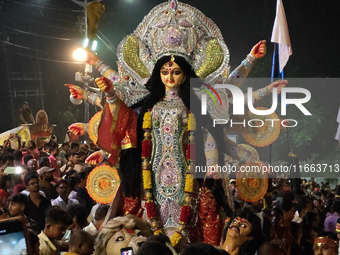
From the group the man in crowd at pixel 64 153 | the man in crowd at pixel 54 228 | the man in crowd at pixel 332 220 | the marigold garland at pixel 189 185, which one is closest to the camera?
the man in crowd at pixel 54 228

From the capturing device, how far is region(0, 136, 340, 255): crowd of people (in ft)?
10.3

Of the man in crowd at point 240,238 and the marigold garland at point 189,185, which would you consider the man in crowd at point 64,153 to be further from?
the man in crowd at point 240,238

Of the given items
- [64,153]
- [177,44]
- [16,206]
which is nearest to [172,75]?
[177,44]

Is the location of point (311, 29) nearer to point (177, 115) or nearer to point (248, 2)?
point (248, 2)

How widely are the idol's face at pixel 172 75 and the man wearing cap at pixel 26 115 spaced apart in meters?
8.39

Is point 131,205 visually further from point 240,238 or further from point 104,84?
point 240,238

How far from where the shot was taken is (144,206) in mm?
5129

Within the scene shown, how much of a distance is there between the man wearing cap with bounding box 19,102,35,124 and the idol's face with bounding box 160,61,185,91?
8.39 meters

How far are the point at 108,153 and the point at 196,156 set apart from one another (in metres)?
0.86

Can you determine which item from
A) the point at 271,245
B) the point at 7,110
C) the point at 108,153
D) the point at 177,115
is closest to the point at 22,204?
the point at 108,153

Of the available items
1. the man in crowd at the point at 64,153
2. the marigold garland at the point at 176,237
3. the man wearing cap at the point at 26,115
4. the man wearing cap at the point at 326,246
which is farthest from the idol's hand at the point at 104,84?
the man wearing cap at the point at 26,115

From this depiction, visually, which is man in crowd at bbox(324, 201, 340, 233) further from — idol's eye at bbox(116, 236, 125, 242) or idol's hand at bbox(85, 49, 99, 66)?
idol's eye at bbox(116, 236, 125, 242)

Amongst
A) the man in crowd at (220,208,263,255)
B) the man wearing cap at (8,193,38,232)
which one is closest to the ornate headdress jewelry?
the man wearing cap at (8,193,38,232)

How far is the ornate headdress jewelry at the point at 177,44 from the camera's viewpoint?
521cm
